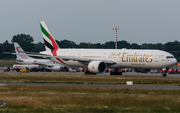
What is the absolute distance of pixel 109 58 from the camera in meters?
64.2

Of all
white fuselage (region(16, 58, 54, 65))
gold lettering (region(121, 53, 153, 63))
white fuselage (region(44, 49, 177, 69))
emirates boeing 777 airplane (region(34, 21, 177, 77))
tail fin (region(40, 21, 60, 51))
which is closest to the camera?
white fuselage (region(44, 49, 177, 69))

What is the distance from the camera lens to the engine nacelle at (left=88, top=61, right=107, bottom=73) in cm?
6106

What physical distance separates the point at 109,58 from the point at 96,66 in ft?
14.1

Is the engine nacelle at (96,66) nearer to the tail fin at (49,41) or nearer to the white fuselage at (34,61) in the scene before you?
the tail fin at (49,41)

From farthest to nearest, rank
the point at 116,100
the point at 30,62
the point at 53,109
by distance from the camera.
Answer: the point at 30,62 < the point at 116,100 < the point at 53,109

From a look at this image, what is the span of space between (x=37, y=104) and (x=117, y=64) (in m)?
42.5

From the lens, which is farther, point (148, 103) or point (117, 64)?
point (117, 64)

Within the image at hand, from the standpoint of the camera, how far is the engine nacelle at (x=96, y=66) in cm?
6106

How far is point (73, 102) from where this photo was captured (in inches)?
881

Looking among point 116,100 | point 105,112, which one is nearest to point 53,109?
point 105,112

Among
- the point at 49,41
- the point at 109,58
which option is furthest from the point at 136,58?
the point at 49,41

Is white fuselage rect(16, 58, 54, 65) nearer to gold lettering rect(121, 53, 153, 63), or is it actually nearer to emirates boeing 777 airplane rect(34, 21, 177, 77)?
emirates boeing 777 airplane rect(34, 21, 177, 77)

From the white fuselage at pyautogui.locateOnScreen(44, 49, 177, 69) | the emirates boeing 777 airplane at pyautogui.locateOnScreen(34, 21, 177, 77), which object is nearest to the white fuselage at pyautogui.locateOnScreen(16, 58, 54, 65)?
the emirates boeing 777 airplane at pyautogui.locateOnScreen(34, 21, 177, 77)

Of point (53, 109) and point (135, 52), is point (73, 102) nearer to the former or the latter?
point (53, 109)
